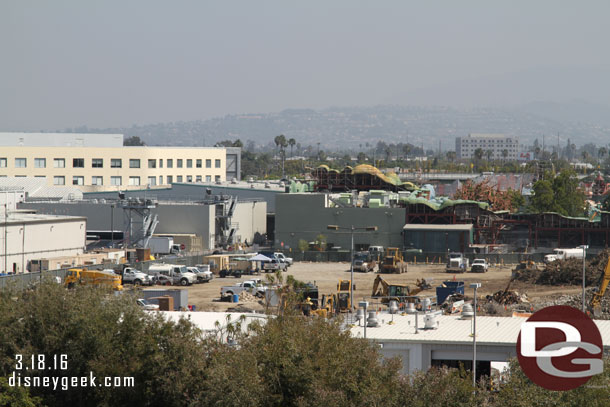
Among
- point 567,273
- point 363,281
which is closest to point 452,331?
point 567,273

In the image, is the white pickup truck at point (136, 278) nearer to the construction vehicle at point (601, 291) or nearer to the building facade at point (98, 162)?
the construction vehicle at point (601, 291)

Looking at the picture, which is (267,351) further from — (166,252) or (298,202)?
(298,202)

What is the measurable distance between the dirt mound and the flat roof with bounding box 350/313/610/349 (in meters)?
24.7

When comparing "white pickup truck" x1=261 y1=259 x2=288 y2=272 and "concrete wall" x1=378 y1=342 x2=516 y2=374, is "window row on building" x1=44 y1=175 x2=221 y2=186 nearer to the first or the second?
"white pickup truck" x1=261 y1=259 x2=288 y2=272

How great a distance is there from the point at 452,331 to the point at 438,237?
4291 centimetres

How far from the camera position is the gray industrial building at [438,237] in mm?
69125

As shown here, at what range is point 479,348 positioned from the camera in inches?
1015

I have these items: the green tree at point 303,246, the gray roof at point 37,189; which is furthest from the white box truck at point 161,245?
the gray roof at point 37,189

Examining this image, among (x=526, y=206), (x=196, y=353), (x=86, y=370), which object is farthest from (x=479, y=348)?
(x=526, y=206)

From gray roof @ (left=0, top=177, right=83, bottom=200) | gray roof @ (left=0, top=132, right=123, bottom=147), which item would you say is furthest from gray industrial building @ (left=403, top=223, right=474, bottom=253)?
gray roof @ (left=0, top=132, right=123, bottom=147)

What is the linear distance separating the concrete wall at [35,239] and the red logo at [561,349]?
43632mm

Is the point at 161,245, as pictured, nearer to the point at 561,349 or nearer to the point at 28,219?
the point at 28,219

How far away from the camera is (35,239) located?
57688mm

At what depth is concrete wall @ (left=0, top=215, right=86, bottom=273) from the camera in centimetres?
5550
